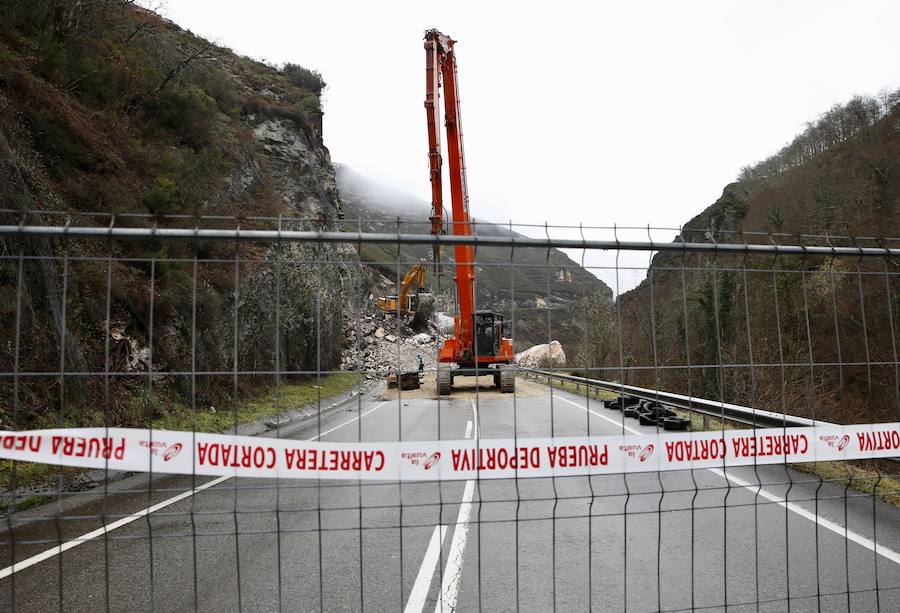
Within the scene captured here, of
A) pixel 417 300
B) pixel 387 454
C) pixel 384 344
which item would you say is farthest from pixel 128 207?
pixel 387 454

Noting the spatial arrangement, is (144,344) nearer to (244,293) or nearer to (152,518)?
(244,293)

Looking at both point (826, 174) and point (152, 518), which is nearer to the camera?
point (152, 518)

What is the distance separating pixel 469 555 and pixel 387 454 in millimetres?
2069

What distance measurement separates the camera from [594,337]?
13.0 ft

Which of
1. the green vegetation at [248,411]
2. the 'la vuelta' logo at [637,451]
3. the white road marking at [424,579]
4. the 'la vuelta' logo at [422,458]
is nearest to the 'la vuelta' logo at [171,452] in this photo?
the 'la vuelta' logo at [422,458]

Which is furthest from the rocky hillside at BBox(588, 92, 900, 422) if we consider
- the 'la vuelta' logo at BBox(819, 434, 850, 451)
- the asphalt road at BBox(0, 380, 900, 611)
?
the asphalt road at BBox(0, 380, 900, 611)

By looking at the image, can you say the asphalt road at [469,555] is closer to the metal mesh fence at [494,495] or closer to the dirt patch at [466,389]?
the metal mesh fence at [494,495]

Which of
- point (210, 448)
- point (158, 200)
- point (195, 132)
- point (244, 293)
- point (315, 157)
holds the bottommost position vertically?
point (210, 448)

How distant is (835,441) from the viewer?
10.4 feet

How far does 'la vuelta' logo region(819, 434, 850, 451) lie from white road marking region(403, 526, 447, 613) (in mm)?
2382

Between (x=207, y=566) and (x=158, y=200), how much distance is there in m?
11.5

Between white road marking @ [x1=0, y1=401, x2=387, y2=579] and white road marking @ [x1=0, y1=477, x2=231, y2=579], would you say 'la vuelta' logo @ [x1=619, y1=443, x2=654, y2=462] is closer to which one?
white road marking @ [x1=0, y1=401, x2=387, y2=579]

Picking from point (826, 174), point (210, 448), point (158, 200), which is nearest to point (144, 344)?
point (158, 200)

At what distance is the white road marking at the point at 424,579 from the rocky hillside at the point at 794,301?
200cm
